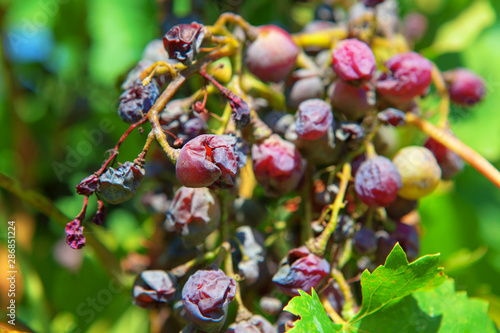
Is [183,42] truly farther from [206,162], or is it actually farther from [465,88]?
[465,88]

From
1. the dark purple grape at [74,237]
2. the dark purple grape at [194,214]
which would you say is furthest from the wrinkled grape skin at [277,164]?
the dark purple grape at [74,237]

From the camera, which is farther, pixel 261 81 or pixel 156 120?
pixel 261 81

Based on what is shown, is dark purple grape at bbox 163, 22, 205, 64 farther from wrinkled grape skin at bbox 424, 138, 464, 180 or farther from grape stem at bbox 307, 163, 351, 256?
wrinkled grape skin at bbox 424, 138, 464, 180

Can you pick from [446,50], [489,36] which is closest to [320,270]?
[446,50]

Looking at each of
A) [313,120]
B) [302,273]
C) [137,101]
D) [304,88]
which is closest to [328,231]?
[302,273]

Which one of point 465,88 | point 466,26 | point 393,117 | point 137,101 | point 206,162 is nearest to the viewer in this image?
point 206,162

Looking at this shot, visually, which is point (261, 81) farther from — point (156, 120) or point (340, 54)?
point (156, 120)
